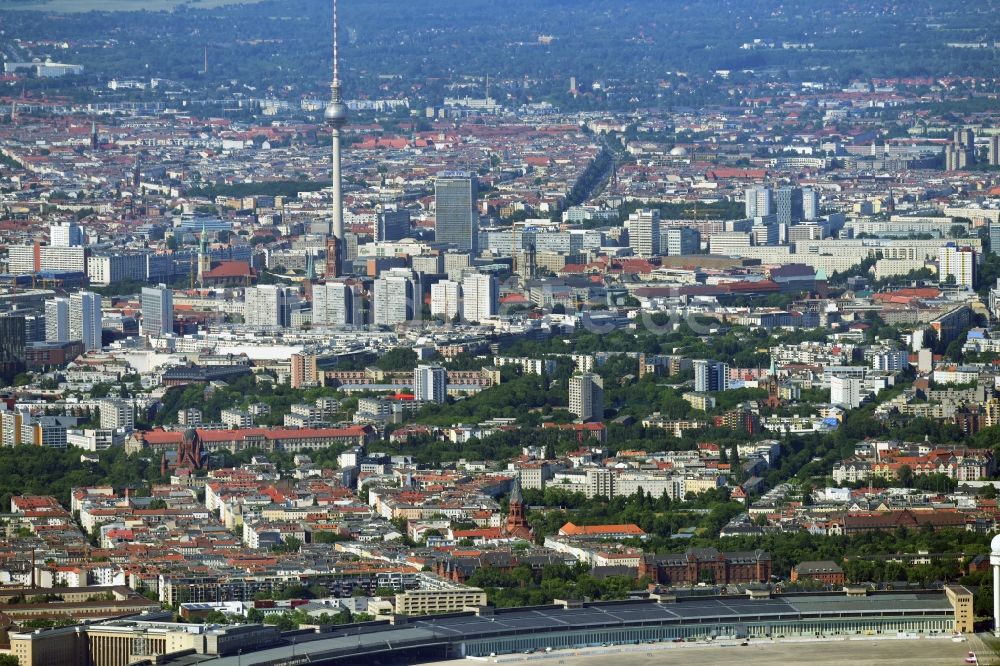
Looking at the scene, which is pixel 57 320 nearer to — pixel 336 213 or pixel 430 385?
pixel 430 385

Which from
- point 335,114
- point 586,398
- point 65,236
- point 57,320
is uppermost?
point 335,114

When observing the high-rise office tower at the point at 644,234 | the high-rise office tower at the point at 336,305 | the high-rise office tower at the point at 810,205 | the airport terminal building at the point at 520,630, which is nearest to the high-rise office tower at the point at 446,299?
the high-rise office tower at the point at 336,305

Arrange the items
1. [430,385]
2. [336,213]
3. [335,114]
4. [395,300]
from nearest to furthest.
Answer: [430,385] → [395,300] → [336,213] → [335,114]

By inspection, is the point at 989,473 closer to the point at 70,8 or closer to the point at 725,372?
the point at 725,372

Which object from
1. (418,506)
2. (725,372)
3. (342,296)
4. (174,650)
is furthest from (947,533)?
(342,296)

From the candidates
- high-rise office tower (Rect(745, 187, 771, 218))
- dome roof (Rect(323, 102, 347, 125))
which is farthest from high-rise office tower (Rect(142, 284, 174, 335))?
high-rise office tower (Rect(745, 187, 771, 218))

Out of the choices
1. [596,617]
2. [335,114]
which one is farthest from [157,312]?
[596,617]
